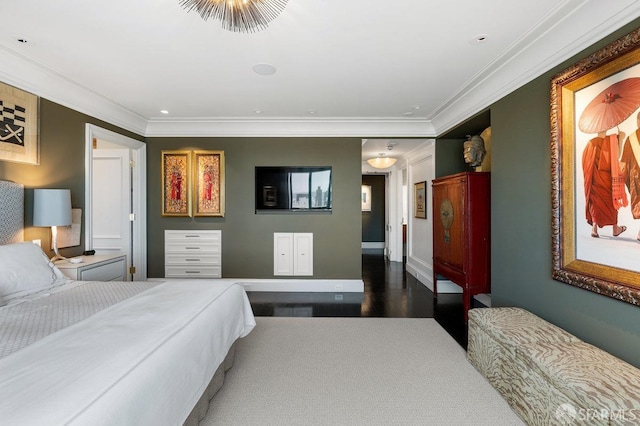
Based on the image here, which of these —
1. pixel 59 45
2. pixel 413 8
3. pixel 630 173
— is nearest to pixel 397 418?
pixel 630 173

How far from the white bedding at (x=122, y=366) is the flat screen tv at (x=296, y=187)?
9.02 ft

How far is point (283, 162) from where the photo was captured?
15.0ft

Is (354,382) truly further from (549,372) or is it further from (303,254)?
(303,254)

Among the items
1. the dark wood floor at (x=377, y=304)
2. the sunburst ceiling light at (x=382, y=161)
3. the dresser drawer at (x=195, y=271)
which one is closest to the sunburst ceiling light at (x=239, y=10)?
the dark wood floor at (x=377, y=304)

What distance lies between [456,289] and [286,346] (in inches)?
120

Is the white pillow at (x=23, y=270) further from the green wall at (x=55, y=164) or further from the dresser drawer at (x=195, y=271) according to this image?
the dresser drawer at (x=195, y=271)

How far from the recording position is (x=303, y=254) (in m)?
4.56

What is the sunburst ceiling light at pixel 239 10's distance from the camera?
1.68 metres

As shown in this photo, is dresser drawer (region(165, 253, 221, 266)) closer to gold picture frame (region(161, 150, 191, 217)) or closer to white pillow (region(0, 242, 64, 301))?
gold picture frame (region(161, 150, 191, 217))

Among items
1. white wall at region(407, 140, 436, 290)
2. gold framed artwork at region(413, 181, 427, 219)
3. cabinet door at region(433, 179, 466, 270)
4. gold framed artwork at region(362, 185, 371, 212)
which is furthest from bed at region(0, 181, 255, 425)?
gold framed artwork at region(362, 185, 371, 212)

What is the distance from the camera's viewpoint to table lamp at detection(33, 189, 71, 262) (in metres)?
2.66

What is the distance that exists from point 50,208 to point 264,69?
8.10 feet

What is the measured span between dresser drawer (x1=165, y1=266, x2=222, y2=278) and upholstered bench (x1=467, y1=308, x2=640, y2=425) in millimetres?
3697

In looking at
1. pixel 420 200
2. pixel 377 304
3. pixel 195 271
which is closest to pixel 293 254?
pixel 377 304
